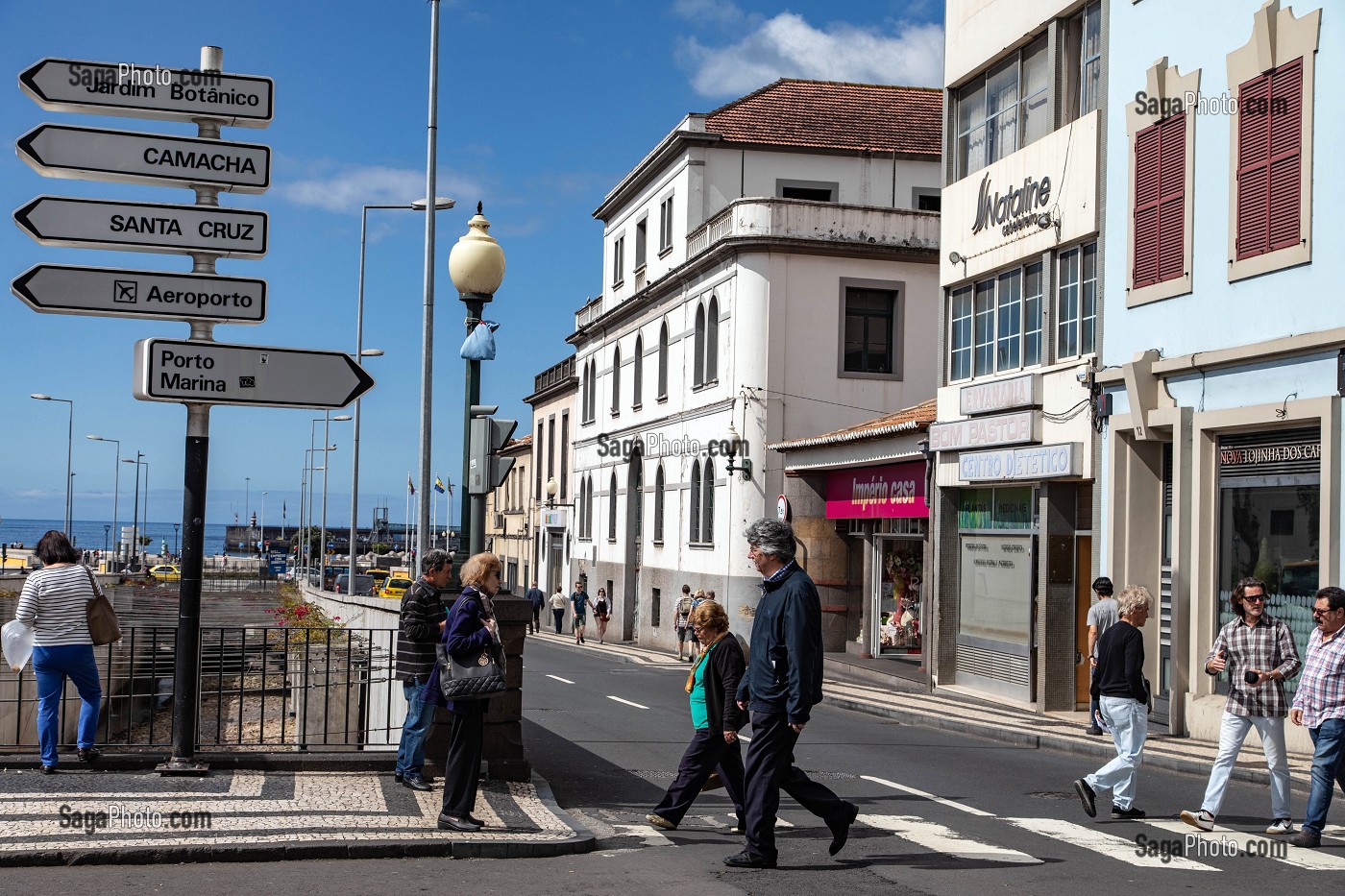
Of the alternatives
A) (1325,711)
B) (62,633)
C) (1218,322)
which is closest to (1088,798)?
(1325,711)

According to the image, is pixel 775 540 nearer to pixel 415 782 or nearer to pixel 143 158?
pixel 415 782

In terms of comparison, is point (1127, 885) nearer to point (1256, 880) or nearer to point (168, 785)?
point (1256, 880)

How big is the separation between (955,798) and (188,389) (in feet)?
21.7

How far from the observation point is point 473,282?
11586 millimetres

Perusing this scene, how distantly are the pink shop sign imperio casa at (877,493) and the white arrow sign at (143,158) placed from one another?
53.8 feet

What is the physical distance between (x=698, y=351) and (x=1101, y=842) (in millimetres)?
27663

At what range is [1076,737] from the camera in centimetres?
1625

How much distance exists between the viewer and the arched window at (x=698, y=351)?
119 feet

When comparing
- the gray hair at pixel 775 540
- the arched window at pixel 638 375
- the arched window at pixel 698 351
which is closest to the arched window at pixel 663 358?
the arched window at pixel 638 375

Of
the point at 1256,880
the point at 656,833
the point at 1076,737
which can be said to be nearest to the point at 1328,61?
the point at 1076,737

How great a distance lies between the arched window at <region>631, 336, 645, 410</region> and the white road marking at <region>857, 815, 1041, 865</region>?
31942 mm

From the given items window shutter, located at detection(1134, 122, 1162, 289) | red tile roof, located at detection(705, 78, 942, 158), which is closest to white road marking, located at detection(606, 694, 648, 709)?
window shutter, located at detection(1134, 122, 1162, 289)

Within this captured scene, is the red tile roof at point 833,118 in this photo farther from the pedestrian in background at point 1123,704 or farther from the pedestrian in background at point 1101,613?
the pedestrian in background at point 1123,704

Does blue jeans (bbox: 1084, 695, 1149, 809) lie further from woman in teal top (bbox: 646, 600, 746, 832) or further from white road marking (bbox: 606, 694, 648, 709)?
white road marking (bbox: 606, 694, 648, 709)
